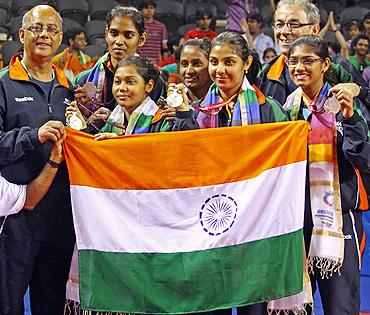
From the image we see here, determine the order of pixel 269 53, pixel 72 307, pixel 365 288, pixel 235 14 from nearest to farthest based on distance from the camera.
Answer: pixel 72 307
pixel 365 288
pixel 269 53
pixel 235 14

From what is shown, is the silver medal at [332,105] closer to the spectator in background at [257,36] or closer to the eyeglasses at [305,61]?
→ the eyeglasses at [305,61]

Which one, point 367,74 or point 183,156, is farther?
point 367,74

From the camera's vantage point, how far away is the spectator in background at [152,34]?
960 cm

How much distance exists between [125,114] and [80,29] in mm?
5615

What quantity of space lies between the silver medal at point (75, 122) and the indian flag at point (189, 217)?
0.04m

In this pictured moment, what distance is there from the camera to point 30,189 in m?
3.80

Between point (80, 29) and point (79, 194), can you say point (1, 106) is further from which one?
point (80, 29)

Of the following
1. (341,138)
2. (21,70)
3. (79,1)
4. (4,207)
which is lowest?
(4,207)

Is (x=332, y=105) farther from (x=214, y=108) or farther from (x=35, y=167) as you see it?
(x=35, y=167)

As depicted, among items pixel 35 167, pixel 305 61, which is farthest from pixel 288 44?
pixel 35 167

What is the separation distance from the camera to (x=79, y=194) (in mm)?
3791

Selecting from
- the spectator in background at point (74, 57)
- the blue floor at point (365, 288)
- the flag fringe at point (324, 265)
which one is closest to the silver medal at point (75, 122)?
the flag fringe at point (324, 265)

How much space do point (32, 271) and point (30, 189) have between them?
402 mm

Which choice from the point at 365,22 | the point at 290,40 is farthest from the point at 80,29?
the point at 290,40
